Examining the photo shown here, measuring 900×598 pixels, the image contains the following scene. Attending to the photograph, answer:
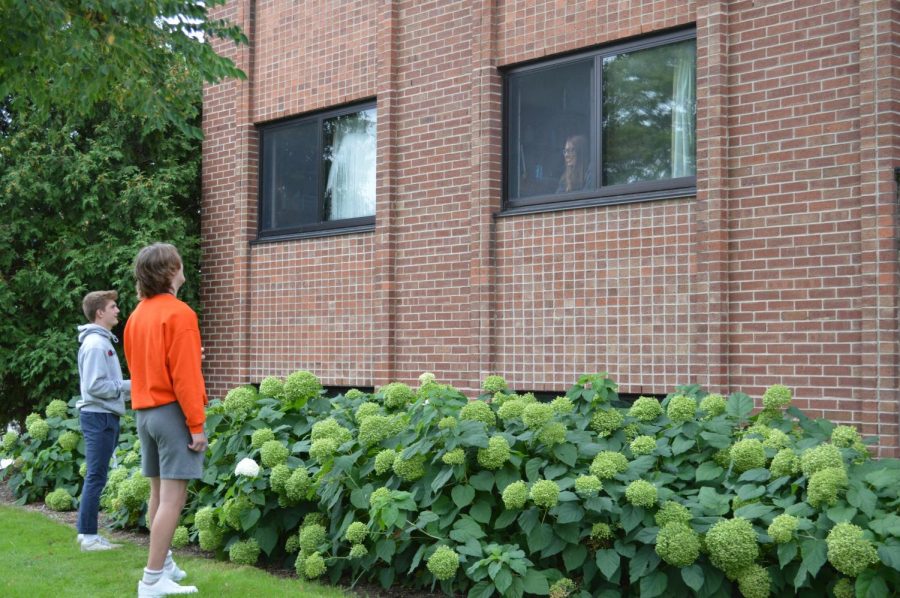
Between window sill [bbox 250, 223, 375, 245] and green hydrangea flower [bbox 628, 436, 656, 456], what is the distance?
5.35 m

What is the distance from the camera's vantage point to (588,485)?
5.30m

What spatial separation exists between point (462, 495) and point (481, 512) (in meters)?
0.14

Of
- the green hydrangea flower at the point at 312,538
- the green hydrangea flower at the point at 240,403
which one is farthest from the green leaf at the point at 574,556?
the green hydrangea flower at the point at 240,403

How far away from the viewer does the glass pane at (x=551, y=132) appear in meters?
8.95

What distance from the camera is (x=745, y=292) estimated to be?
7684 millimetres

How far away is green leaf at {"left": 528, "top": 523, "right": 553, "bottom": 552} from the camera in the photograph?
5.37m

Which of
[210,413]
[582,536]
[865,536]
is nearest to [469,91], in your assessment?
[210,413]

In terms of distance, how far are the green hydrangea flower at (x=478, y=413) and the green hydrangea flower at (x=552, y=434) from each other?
39 cm

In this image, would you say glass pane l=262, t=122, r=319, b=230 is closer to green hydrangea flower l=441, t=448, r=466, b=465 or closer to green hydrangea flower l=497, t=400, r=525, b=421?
green hydrangea flower l=497, t=400, r=525, b=421

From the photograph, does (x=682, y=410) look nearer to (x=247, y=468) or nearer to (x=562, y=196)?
(x=247, y=468)

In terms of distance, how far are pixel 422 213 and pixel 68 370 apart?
4.48m

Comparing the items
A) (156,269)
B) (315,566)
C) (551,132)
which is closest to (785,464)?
(315,566)

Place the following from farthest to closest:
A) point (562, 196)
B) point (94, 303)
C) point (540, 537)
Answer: point (562, 196)
point (94, 303)
point (540, 537)

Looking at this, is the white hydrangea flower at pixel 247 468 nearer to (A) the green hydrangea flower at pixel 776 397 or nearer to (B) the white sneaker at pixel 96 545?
(B) the white sneaker at pixel 96 545
